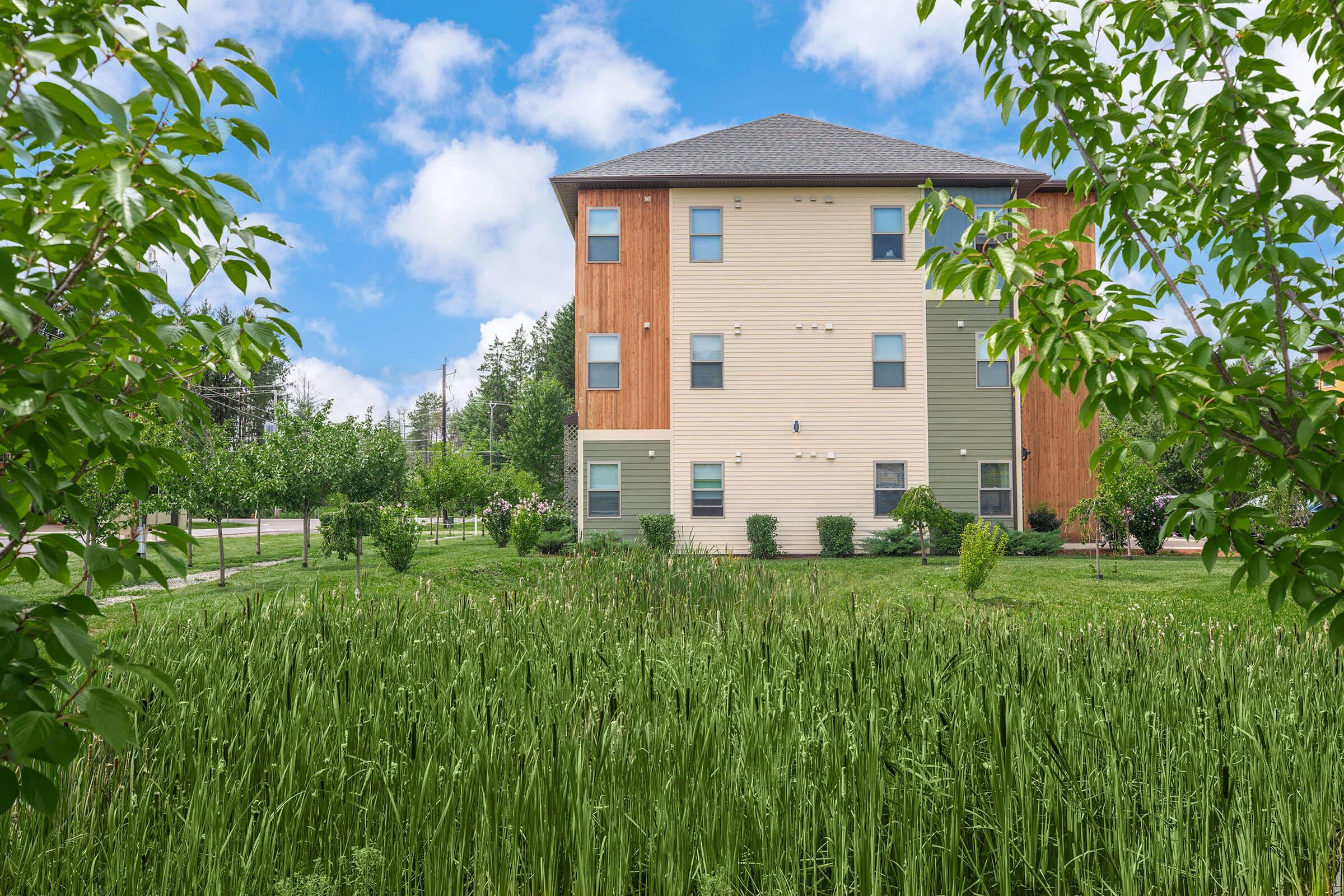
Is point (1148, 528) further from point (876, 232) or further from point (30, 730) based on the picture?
point (30, 730)

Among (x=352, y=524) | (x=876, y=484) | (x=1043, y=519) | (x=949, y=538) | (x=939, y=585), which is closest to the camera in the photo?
(x=939, y=585)

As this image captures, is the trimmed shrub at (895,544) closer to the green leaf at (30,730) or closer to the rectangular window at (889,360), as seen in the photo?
the rectangular window at (889,360)

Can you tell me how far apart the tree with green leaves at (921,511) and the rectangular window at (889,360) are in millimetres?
3713

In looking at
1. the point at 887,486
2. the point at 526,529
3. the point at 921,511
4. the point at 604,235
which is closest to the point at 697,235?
the point at 604,235

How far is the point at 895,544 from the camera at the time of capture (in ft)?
57.7

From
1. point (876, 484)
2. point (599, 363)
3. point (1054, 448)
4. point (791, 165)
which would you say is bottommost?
point (876, 484)

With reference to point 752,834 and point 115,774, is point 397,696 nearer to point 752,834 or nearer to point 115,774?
point 115,774

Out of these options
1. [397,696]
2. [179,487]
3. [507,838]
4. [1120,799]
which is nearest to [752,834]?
[507,838]

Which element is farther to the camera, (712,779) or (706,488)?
(706,488)

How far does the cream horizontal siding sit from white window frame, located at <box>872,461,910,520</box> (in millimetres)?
88

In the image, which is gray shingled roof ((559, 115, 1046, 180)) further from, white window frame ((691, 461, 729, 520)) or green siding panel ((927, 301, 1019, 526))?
white window frame ((691, 461, 729, 520))

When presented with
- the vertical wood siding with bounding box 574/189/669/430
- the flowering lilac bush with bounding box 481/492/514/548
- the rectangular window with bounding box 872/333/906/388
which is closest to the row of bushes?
the vertical wood siding with bounding box 574/189/669/430

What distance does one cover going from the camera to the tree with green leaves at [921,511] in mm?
15641

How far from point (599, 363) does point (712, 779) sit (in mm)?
16757
